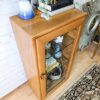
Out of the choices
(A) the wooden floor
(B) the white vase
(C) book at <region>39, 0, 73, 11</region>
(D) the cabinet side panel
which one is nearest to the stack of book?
(C) book at <region>39, 0, 73, 11</region>

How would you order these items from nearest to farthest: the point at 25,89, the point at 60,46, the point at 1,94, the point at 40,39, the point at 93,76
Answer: the point at 40,39 < the point at 60,46 < the point at 1,94 < the point at 25,89 < the point at 93,76

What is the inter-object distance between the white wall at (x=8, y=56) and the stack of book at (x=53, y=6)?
0.70 feet

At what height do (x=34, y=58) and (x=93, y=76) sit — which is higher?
(x=34, y=58)

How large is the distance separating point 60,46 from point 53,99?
67 cm

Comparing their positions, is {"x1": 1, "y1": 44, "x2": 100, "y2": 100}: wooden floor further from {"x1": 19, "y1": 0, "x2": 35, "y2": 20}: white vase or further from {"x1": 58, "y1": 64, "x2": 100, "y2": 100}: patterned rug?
{"x1": 19, "y1": 0, "x2": 35, "y2": 20}: white vase

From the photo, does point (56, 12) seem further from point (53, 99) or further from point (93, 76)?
point (93, 76)

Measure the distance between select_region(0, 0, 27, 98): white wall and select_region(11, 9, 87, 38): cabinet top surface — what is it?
3.1 inches

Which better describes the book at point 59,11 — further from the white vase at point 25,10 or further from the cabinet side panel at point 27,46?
the cabinet side panel at point 27,46

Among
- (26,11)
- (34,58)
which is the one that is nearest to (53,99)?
(34,58)

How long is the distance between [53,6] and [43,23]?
156 mm

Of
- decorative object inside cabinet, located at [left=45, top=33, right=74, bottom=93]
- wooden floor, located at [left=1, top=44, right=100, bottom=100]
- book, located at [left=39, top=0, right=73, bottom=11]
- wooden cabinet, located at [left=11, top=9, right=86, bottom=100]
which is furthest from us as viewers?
wooden floor, located at [left=1, top=44, right=100, bottom=100]

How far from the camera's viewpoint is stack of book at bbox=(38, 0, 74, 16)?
0.95 metres

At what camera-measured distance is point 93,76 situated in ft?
5.83

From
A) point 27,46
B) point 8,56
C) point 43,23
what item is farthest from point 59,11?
point 8,56
